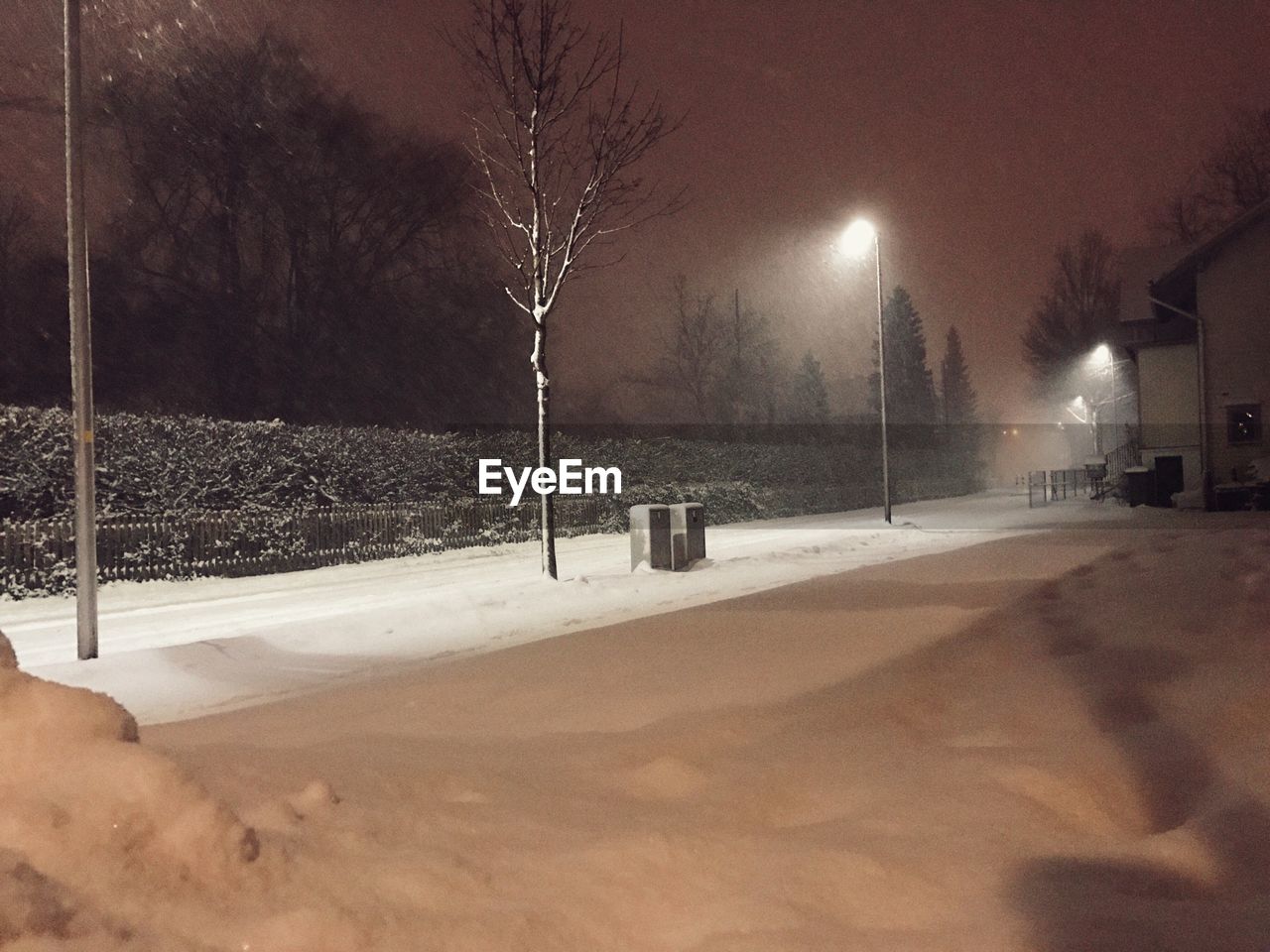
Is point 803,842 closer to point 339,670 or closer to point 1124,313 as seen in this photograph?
point 339,670

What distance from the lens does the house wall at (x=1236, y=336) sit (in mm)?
33219

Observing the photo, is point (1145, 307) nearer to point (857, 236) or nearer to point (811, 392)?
point (857, 236)

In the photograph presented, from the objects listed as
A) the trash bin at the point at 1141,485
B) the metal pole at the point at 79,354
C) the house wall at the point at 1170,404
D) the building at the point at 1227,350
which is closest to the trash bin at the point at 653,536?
the metal pole at the point at 79,354

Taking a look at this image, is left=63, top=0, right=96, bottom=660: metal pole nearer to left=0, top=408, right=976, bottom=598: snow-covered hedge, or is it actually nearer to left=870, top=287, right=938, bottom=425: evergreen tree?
left=0, top=408, right=976, bottom=598: snow-covered hedge

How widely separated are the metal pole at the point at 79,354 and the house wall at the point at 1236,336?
3291cm

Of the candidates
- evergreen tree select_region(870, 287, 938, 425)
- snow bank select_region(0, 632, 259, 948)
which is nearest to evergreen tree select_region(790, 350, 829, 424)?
evergreen tree select_region(870, 287, 938, 425)

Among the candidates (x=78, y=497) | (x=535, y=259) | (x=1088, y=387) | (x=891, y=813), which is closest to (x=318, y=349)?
(x=535, y=259)

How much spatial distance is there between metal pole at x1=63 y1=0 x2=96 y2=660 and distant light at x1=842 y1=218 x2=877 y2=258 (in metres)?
21.4

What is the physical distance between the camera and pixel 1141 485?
117 ft

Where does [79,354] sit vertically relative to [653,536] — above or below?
above

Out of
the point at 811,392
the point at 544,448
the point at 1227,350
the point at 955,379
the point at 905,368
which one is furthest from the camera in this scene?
the point at 955,379

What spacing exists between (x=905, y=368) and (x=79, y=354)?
337 feet

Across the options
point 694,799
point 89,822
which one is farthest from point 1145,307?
point 89,822

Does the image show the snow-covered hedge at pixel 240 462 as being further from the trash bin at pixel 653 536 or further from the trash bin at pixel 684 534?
the trash bin at pixel 684 534
